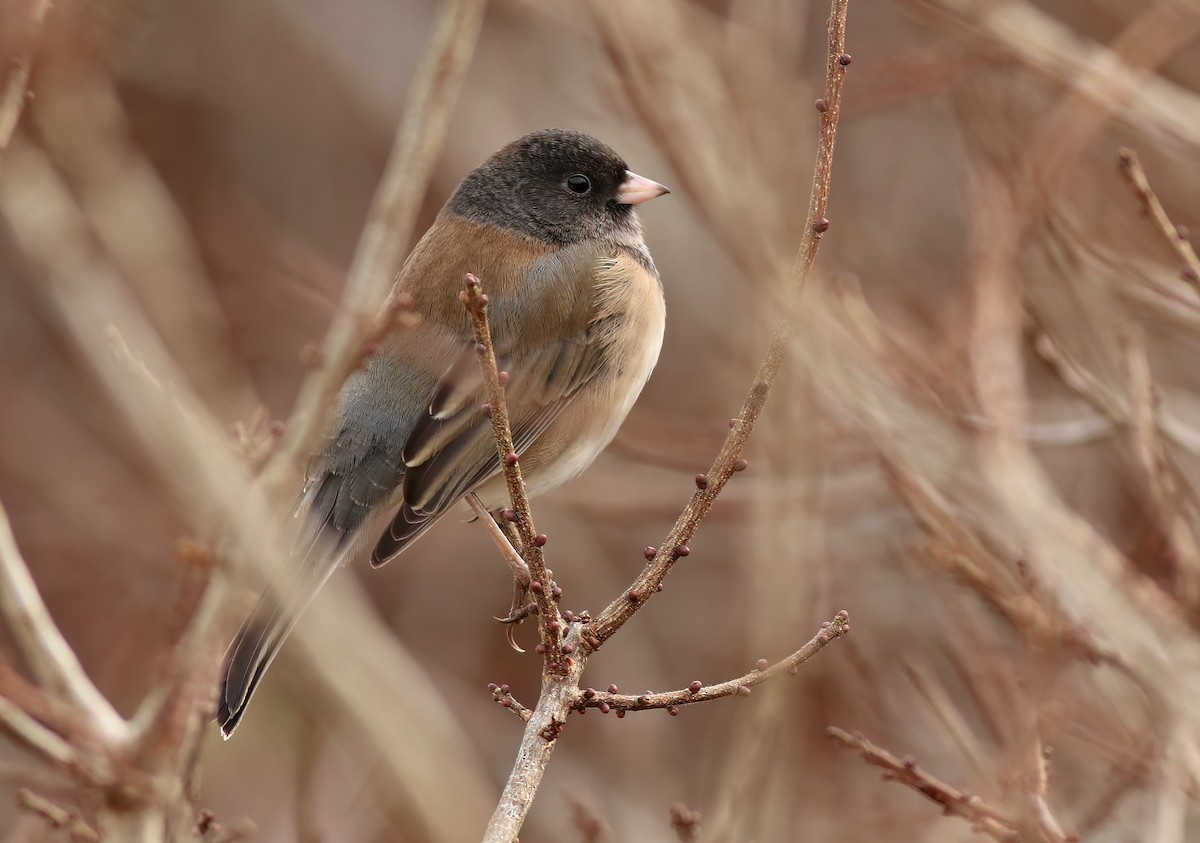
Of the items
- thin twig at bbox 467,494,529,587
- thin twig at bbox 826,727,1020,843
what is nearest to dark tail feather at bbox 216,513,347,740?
thin twig at bbox 467,494,529,587

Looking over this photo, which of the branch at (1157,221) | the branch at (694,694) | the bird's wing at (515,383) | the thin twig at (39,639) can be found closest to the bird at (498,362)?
the bird's wing at (515,383)

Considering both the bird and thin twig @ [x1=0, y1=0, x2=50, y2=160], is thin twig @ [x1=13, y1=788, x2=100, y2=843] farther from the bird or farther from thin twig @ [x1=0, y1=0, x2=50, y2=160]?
the bird

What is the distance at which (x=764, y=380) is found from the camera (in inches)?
72.6

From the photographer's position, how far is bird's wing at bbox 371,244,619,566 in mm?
2902

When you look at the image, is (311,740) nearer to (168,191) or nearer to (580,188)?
(580,188)

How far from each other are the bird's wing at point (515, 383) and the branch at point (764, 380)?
1.09m

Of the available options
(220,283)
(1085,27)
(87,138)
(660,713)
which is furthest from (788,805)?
(1085,27)

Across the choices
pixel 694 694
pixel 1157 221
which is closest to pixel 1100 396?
pixel 1157 221

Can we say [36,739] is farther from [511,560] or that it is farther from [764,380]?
[511,560]

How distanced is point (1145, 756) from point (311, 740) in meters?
1.68

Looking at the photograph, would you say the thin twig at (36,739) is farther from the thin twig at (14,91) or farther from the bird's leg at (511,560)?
the bird's leg at (511,560)

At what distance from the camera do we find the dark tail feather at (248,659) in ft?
8.34

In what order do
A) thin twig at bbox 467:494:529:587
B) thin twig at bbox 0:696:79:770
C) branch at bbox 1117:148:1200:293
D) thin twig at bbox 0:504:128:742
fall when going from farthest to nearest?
thin twig at bbox 467:494:529:587
branch at bbox 1117:148:1200:293
thin twig at bbox 0:504:128:742
thin twig at bbox 0:696:79:770

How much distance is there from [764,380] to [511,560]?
120 cm
